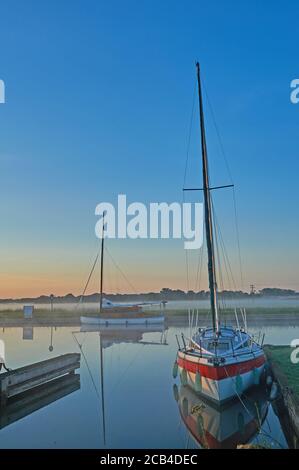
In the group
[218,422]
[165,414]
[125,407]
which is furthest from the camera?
[125,407]

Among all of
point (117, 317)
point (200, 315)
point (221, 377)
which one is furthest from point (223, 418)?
point (200, 315)

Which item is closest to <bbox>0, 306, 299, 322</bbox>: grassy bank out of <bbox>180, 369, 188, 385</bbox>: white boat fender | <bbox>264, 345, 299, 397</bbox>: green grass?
<bbox>264, 345, 299, 397</bbox>: green grass

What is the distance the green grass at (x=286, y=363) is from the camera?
16616 mm

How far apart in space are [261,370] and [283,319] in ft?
132

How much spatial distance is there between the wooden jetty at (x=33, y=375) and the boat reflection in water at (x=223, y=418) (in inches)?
248

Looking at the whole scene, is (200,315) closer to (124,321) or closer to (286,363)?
(124,321)

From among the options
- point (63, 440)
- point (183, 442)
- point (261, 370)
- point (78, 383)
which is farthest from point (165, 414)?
point (78, 383)

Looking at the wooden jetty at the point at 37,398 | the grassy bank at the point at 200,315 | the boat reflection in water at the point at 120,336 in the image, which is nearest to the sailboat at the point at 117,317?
the boat reflection in water at the point at 120,336

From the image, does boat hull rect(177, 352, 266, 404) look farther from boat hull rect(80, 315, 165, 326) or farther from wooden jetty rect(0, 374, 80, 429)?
boat hull rect(80, 315, 165, 326)

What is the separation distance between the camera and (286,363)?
2156 centimetres

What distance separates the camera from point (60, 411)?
16.3 metres
